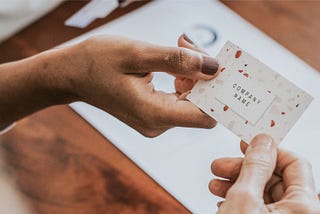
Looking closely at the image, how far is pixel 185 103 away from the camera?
72 cm

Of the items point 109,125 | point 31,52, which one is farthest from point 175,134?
point 31,52

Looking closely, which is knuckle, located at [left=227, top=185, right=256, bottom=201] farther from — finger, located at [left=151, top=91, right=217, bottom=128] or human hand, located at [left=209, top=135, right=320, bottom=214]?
finger, located at [left=151, top=91, right=217, bottom=128]

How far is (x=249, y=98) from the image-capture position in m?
0.70

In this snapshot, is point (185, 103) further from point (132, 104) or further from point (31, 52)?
point (31, 52)

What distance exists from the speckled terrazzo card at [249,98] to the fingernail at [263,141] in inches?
0.6

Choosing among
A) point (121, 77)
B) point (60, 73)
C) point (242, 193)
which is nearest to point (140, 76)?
point (121, 77)

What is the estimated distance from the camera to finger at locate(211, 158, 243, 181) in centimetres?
73

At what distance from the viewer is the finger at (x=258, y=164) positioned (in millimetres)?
617

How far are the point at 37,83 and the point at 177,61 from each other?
0.24m

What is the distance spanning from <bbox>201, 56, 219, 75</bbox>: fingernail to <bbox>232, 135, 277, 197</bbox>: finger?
0.34 ft

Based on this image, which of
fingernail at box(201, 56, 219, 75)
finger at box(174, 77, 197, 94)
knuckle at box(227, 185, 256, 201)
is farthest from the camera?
finger at box(174, 77, 197, 94)

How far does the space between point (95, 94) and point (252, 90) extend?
0.74ft

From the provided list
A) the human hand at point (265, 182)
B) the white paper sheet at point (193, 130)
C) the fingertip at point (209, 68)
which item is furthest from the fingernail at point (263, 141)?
the white paper sheet at point (193, 130)

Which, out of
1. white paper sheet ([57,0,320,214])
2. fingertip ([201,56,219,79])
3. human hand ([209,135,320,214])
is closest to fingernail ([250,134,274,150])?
human hand ([209,135,320,214])
